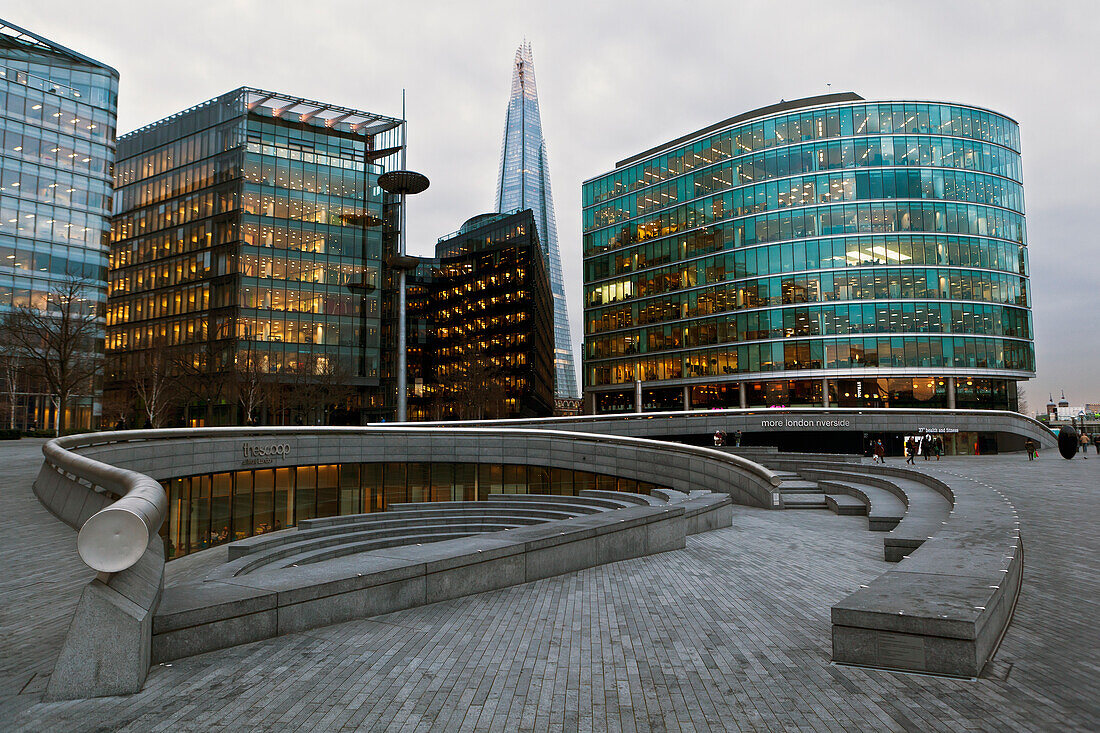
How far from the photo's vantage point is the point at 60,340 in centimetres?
3956

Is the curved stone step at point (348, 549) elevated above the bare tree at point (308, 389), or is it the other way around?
the bare tree at point (308, 389)

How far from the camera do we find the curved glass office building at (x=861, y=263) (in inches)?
2596

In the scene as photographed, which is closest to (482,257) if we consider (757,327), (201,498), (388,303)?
(388,303)

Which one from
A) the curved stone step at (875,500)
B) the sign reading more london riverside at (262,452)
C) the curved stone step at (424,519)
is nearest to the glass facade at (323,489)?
the sign reading more london riverside at (262,452)

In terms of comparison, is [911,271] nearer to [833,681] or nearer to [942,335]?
[942,335]

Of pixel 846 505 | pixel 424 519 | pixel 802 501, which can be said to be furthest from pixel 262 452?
pixel 846 505

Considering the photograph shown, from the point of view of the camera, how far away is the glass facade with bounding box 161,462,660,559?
27.8m

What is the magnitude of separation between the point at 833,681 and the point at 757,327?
67994 millimetres

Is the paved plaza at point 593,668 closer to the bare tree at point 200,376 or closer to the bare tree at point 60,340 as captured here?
the bare tree at point 60,340

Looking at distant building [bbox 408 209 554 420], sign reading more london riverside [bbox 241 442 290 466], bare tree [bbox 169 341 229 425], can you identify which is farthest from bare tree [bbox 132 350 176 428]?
distant building [bbox 408 209 554 420]

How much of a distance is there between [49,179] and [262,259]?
68.6 ft

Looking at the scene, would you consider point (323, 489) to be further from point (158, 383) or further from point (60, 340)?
point (158, 383)

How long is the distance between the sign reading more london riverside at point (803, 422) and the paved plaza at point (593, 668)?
38114 mm

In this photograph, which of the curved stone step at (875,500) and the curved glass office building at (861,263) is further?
the curved glass office building at (861,263)
